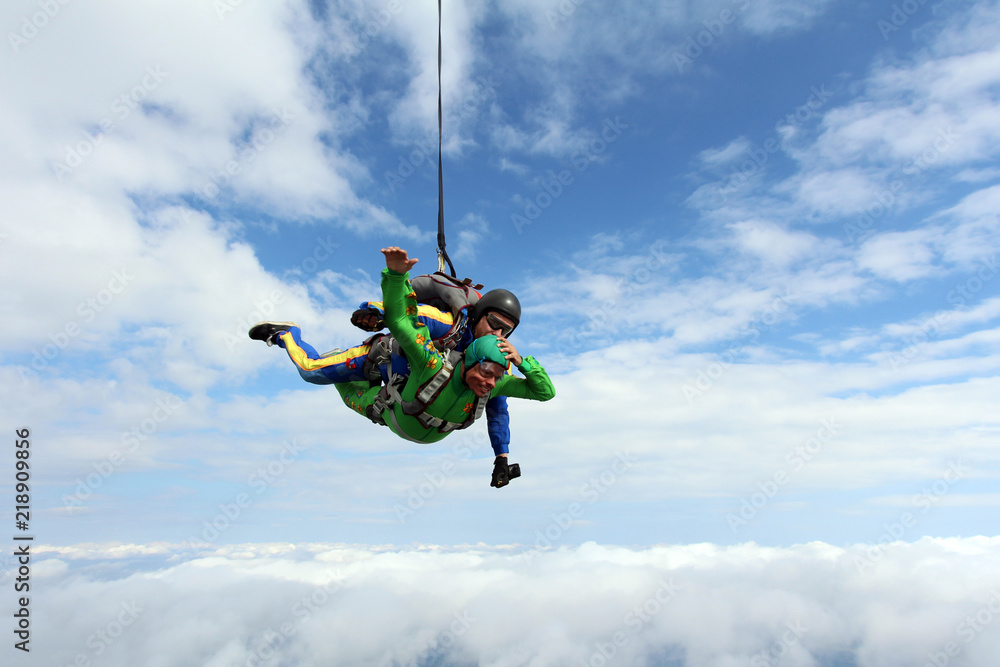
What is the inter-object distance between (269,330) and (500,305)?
10.5 feet

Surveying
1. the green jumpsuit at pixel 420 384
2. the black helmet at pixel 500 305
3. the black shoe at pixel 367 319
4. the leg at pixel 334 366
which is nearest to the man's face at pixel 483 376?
the green jumpsuit at pixel 420 384

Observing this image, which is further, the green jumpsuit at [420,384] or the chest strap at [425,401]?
the chest strap at [425,401]

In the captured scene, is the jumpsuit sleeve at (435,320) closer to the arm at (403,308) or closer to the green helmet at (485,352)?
the arm at (403,308)

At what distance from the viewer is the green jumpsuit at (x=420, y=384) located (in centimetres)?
470

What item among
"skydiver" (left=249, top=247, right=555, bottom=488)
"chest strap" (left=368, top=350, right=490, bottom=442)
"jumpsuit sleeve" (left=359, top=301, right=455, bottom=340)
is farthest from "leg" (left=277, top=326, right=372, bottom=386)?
"jumpsuit sleeve" (left=359, top=301, right=455, bottom=340)

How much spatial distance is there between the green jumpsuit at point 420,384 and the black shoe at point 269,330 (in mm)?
1227

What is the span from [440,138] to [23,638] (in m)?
13.8

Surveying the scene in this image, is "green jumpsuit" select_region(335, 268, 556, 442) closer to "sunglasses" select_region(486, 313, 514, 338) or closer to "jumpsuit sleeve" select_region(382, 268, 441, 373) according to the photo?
"jumpsuit sleeve" select_region(382, 268, 441, 373)

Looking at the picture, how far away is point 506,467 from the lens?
593cm

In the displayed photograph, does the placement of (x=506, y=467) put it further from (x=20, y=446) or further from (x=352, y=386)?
(x=20, y=446)

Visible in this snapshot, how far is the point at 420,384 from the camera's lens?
17.9 ft

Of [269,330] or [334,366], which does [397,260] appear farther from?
[269,330]

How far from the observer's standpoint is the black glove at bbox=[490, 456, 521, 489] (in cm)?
580

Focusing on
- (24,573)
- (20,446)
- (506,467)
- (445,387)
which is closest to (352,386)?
(445,387)
